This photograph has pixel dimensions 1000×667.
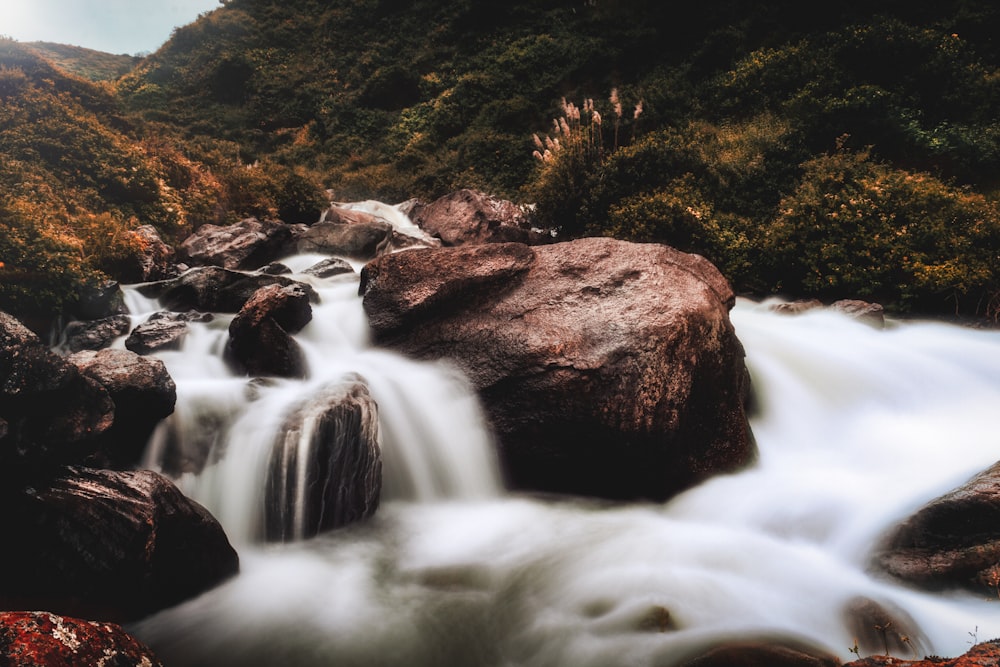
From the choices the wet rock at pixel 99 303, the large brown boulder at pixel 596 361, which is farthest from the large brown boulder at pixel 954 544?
the wet rock at pixel 99 303

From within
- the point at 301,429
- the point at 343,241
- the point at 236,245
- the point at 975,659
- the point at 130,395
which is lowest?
the point at 975,659

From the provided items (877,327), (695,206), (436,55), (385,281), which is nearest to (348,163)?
(436,55)

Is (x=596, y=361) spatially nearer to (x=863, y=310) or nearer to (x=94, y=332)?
(x=863, y=310)

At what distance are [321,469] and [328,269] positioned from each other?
628 cm

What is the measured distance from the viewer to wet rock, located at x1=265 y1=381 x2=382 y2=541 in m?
4.09

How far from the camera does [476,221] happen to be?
12.8 m

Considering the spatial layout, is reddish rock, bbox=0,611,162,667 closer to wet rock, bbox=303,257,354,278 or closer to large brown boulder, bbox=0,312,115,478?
large brown boulder, bbox=0,312,115,478

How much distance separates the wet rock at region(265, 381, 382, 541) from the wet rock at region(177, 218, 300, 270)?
6682 millimetres

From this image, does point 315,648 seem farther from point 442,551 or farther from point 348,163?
point 348,163

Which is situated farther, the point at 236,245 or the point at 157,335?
the point at 236,245

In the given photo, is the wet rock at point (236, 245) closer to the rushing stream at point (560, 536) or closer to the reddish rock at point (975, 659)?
the rushing stream at point (560, 536)

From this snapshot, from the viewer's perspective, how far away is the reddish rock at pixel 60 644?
1768 mm

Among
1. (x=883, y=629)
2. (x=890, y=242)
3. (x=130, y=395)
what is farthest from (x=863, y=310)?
(x=130, y=395)

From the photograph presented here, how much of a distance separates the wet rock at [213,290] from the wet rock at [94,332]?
36.4 inches
